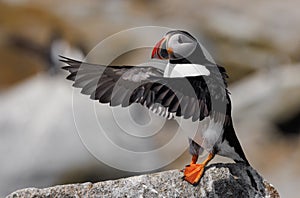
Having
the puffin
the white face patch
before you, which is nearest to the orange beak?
the puffin

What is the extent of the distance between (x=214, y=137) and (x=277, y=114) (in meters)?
15.1

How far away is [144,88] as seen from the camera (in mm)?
7074

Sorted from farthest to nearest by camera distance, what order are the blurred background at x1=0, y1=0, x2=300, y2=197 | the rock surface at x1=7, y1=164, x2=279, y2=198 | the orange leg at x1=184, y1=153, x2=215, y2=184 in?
the blurred background at x1=0, y1=0, x2=300, y2=197 < the orange leg at x1=184, y1=153, x2=215, y2=184 < the rock surface at x1=7, y1=164, x2=279, y2=198

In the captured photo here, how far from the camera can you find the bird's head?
23.4ft

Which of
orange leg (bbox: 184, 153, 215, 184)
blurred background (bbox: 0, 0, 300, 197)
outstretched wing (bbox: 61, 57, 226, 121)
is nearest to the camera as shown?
outstretched wing (bbox: 61, 57, 226, 121)

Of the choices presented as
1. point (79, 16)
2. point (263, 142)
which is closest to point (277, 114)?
point (263, 142)

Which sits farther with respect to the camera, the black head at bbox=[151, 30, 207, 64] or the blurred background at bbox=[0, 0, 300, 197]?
the blurred background at bbox=[0, 0, 300, 197]

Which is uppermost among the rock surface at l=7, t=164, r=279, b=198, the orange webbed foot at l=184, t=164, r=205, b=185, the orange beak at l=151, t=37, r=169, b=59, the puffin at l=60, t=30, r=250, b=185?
the orange beak at l=151, t=37, r=169, b=59

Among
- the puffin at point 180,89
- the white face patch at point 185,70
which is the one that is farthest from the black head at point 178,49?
the white face patch at point 185,70

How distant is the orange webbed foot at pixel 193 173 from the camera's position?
284 inches

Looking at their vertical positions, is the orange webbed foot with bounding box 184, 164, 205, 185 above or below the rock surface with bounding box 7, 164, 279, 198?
above

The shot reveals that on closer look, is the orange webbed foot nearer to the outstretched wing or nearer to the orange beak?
the outstretched wing

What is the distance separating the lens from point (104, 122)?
1416cm

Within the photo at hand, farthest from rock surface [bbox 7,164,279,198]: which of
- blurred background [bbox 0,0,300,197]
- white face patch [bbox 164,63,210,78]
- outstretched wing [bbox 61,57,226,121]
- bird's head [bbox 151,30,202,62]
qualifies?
blurred background [bbox 0,0,300,197]
